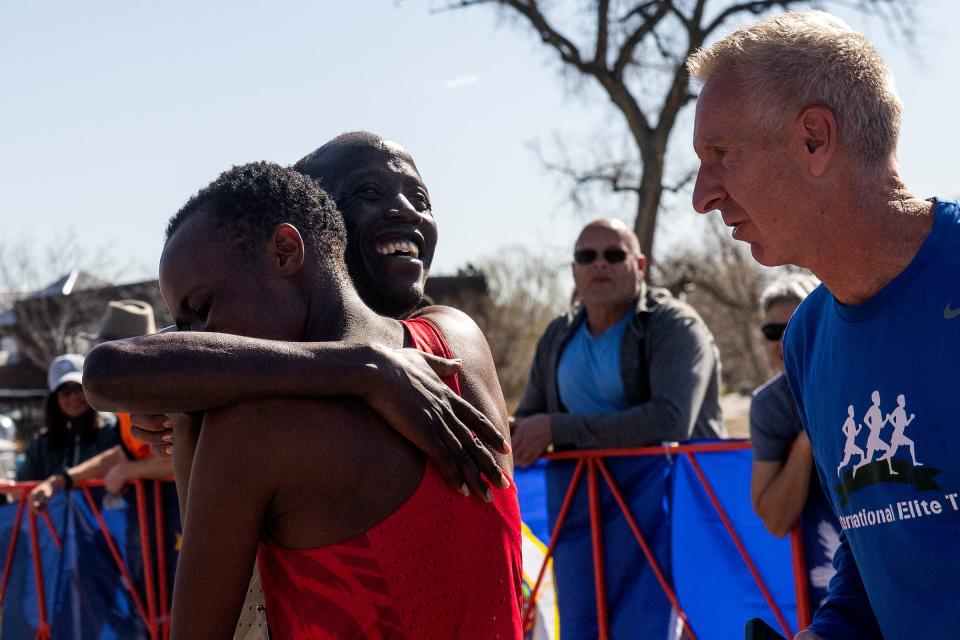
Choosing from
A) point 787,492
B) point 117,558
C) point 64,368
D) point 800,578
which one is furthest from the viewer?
point 64,368

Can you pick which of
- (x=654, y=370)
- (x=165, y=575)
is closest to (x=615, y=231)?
(x=654, y=370)

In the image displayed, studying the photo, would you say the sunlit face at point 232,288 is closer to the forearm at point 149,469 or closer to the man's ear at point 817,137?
the man's ear at point 817,137

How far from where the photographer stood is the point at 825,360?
6.61 ft

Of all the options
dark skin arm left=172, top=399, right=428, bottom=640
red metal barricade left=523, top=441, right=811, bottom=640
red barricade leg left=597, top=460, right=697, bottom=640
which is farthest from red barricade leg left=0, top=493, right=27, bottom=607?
dark skin arm left=172, top=399, right=428, bottom=640

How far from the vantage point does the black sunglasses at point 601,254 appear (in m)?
5.18

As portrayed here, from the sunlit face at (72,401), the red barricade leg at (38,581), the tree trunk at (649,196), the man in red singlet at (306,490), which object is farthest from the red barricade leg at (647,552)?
the tree trunk at (649,196)

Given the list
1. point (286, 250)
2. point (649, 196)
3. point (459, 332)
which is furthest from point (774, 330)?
point (649, 196)

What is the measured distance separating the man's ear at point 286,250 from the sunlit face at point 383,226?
1.56ft

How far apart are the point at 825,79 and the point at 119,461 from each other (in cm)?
472

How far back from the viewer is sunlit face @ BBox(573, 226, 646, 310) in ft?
16.7

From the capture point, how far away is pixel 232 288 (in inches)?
76.0

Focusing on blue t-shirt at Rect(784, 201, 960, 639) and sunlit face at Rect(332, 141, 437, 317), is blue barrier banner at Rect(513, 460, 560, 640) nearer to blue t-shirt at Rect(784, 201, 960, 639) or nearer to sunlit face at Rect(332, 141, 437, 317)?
sunlit face at Rect(332, 141, 437, 317)

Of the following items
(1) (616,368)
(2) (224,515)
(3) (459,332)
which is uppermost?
(1) (616,368)

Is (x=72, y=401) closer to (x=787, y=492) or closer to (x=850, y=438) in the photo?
(x=787, y=492)
